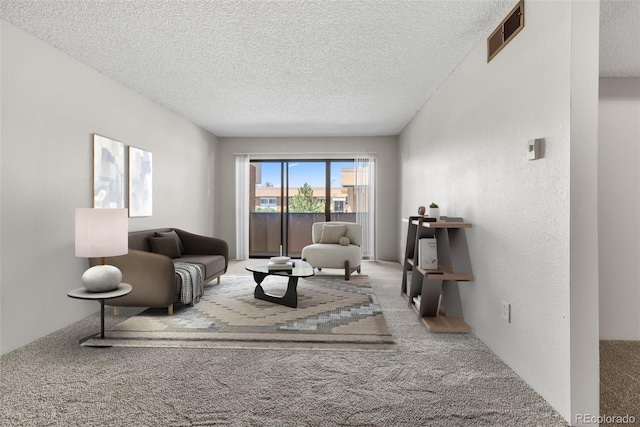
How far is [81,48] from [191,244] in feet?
8.46

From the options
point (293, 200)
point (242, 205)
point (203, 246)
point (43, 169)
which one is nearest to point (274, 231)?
point (293, 200)

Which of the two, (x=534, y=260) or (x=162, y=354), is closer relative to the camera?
(x=534, y=260)

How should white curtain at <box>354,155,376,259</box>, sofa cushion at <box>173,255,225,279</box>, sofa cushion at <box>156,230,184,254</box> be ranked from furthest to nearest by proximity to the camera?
white curtain at <box>354,155,376,259</box>
sofa cushion at <box>156,230,184,254</box>
sofa cushion at <box>173,255,225,279</box>

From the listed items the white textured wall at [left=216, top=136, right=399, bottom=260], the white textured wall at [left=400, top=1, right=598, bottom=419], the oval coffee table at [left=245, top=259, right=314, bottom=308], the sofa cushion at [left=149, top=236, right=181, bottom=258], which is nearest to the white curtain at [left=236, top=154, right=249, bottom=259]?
the white textured wall at [left=216, top=136, right=399, bottom=260]

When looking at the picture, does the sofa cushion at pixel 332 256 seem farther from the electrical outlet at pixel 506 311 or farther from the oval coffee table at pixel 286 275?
the electrical outlet at pixel 506 311

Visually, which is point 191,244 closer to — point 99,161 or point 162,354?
point 99,161

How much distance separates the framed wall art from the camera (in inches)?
138

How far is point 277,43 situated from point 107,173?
2282 mm

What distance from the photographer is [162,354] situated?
2484 millimetres

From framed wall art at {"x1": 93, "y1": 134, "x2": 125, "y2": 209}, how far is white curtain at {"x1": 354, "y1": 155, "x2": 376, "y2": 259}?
4207mm

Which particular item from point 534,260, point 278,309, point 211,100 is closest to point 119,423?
point 278,309

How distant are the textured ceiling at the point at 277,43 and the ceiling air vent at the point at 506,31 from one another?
0.31ft

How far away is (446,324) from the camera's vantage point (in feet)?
9.77

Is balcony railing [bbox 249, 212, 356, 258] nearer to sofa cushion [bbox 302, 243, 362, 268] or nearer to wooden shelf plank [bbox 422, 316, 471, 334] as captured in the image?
sofa cushion [bbox 302, 243, 362, 268]
